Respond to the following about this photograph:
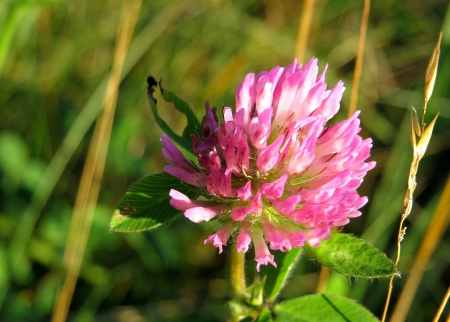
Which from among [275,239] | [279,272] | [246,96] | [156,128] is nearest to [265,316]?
[279,272]

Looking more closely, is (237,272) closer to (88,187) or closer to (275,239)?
(275,239)

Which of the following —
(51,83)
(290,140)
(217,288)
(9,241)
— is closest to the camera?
(290,140)

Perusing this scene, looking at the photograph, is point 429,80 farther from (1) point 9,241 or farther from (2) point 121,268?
(1) point 9,241

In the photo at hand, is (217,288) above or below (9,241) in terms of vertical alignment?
below

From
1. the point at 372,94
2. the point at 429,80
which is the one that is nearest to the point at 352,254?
the point at 429,80

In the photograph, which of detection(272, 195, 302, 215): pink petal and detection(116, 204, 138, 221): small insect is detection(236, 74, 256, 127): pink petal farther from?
detection(116, 204, 138, 221): small insect

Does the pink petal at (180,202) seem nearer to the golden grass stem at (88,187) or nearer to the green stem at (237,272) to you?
the green stem at (237,272)
